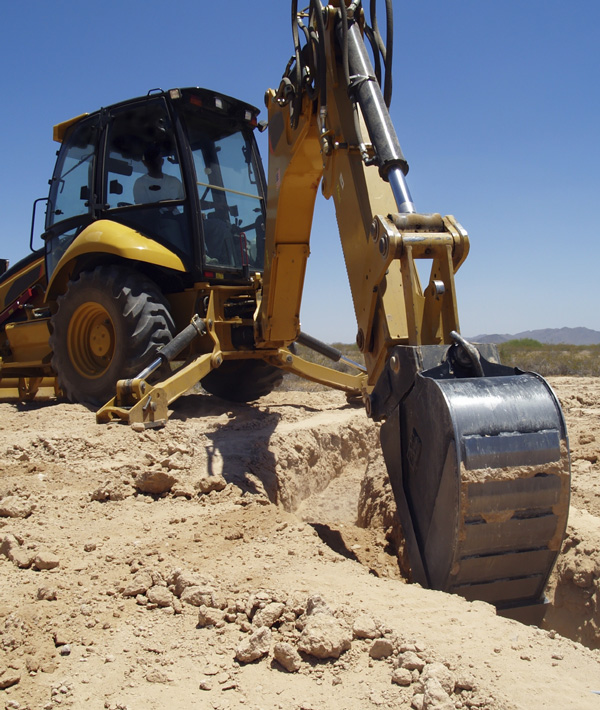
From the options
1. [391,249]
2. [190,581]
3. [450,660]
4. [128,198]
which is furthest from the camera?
[128,198]

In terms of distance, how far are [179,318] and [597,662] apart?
16.0 ft

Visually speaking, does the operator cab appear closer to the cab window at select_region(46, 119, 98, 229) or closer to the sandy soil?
the cab window at select_region(46, 119, 98, 229)

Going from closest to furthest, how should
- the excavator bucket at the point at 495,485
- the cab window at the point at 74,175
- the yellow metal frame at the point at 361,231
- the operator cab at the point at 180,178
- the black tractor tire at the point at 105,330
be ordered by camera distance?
the excavator bucket at the point at 495,485, the yellow metal frame at the point at 361,231, the black tractor tire at the point at 105,330, the operator cab at the point at 180,178, the cab window at the point at 74,175

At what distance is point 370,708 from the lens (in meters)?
1.74

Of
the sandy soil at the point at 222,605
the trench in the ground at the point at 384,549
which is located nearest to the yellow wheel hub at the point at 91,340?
the sandy soil at the point at 222,605

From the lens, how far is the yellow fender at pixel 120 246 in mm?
5547

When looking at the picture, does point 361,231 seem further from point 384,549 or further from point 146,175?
point 146,175

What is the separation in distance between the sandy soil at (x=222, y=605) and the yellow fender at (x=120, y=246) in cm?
171

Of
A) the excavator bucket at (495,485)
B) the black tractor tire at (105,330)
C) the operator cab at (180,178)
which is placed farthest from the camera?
the operator cab at (180,178)

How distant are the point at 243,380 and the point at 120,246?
7.37ft

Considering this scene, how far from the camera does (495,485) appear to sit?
93.6 inches

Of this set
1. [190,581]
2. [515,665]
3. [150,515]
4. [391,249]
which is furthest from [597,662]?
[150,515]

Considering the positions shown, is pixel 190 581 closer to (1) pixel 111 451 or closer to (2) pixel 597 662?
(2) pixel 597 662

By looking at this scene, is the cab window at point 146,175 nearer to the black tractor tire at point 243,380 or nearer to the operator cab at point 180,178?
the operator cab at point 180,178
